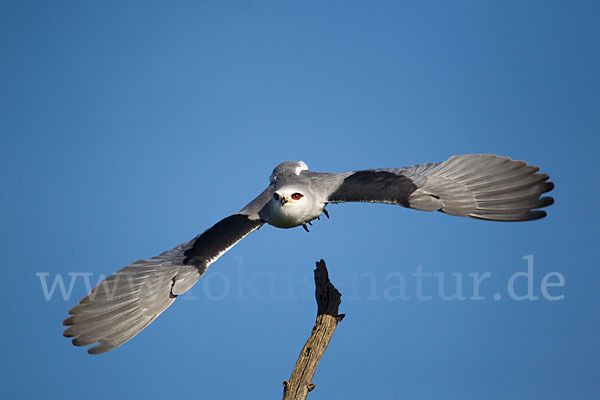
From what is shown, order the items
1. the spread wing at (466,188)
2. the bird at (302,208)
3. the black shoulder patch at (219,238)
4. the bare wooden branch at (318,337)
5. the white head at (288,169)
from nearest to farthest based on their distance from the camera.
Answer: the spread wing at (466,188), the bird at (302,208), the bare wooden branch at (318,337), the black shoulder patch at (219,238), the white head at (288,169)

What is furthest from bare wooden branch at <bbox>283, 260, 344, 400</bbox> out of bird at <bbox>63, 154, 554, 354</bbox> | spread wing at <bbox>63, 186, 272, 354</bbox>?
spread wing at <bbox>63, 186, 272, 354</bbox>

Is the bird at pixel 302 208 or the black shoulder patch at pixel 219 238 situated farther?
the black shoulder patch at pixel 219 238

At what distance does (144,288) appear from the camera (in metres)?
9.10

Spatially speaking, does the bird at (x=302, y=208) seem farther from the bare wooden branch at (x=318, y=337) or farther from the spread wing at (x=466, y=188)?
the bare wooden branch at (x=318, y=337)

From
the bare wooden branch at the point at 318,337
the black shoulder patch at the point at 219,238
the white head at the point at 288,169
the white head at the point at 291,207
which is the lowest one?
the bare wooden branch at the point at 318,337

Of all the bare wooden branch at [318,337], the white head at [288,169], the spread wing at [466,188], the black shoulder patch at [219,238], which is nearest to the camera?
the spread wing at [466,188]

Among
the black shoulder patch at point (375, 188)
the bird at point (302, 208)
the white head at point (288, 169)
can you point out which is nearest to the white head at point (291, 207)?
the bird at point (302, 208)

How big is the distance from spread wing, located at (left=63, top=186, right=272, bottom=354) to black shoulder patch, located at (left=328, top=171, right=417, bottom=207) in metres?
1.54

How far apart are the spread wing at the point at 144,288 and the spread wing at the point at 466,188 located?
6.13 feet

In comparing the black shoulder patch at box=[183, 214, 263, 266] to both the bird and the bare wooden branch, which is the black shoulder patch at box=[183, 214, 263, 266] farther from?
the bare wooden branch

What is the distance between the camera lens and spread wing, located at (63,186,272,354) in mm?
8523

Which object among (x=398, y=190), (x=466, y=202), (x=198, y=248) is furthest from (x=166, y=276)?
(x=466, y=202)

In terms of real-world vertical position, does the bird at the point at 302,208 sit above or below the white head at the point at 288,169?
below

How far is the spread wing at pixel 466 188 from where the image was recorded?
8195 mm
